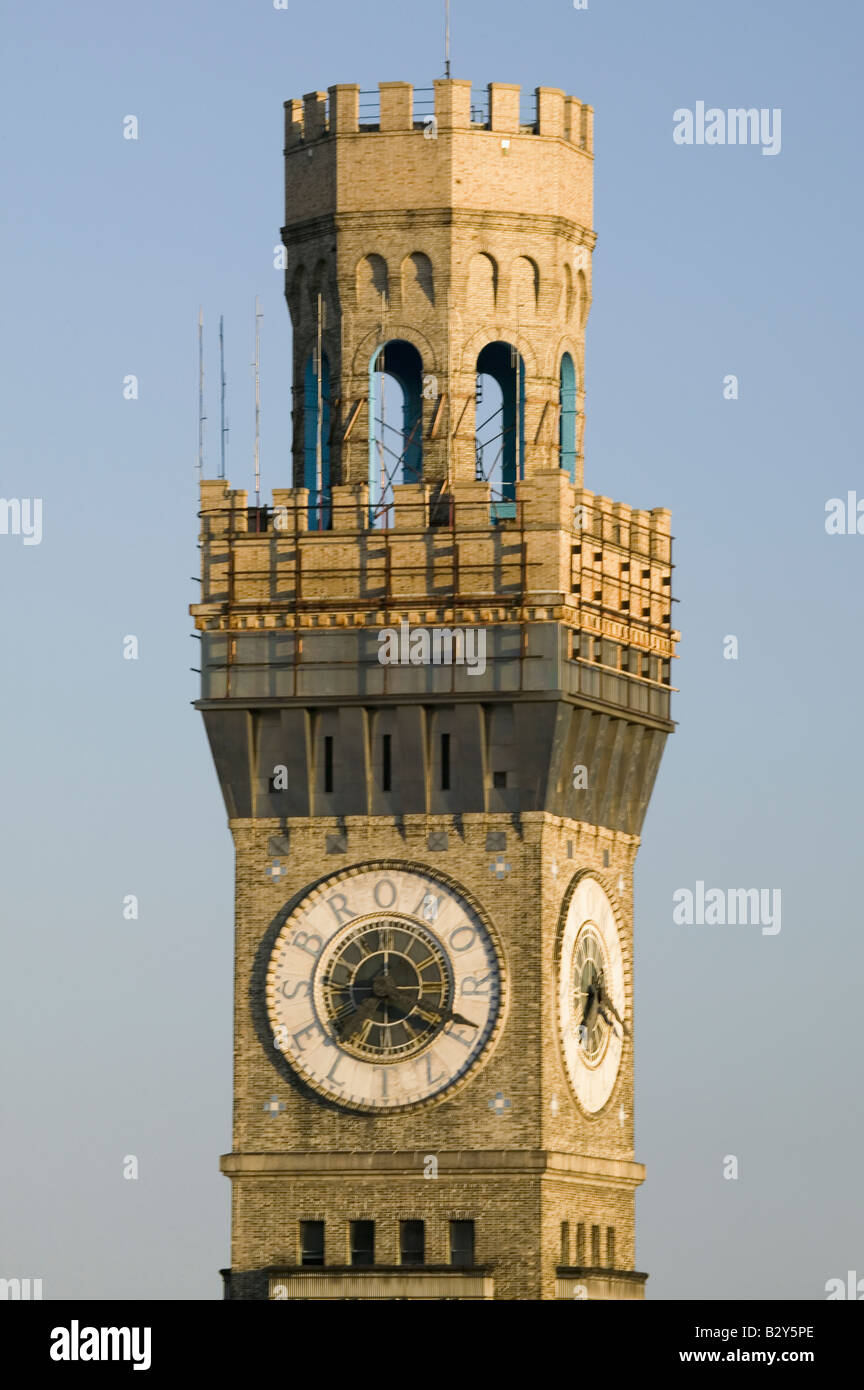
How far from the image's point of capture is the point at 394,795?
145000 mm

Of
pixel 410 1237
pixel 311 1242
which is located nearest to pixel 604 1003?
pixel 410 1237

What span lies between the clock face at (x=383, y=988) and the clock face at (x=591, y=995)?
2.57 metres

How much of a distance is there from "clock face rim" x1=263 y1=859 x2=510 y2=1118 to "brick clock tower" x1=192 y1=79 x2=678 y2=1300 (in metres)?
0.08

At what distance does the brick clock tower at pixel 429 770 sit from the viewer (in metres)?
144

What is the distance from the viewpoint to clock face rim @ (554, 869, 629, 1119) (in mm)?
145125

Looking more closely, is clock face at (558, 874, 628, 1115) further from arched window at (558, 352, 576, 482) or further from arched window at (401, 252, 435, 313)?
arched window at (401, 252, 435, 313)

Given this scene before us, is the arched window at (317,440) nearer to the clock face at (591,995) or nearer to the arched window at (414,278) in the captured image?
the arched window at (414,278)

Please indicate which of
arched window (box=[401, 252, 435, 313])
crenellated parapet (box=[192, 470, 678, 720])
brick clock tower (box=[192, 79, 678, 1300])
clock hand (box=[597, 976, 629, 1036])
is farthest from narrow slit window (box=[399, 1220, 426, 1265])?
arched window (box=[401, 252, 435, 313])

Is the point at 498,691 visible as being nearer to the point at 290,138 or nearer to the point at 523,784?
the point at 523,784

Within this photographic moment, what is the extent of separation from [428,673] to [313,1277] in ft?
50.6

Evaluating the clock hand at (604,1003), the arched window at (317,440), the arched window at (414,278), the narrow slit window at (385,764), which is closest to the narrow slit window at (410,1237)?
the clock hand at (604,1003)
